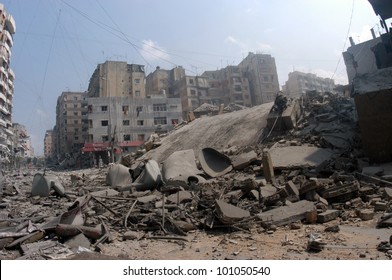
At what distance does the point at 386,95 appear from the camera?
9133 millimetres

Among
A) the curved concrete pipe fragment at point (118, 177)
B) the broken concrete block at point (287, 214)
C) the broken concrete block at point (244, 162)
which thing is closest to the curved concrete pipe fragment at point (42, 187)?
the curved concrete pipe fragment at point (118, 177)

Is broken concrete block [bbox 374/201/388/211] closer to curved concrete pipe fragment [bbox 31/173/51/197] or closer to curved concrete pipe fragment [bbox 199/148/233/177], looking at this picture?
curved concrete pipe fragment [bbox 199/148/233/177]

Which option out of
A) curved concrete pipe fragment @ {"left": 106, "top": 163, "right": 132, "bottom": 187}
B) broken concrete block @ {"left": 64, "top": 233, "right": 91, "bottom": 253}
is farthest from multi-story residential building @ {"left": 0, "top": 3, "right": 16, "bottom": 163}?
broken concrete block @ {"left": 64, "top": 233, "right": 91, "bottom": 253}

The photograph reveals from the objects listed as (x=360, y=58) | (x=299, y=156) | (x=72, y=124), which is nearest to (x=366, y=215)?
(x=299, y=156)

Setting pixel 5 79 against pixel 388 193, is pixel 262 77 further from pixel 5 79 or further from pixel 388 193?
pixel 388 193

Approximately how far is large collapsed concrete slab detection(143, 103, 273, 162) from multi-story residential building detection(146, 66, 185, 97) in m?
45.2

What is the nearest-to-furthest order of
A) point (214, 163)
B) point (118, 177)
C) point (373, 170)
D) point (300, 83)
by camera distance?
point (373, 170) < point (214, 163) < point (118, 177) < point (300, 83)

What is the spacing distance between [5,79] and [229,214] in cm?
4979

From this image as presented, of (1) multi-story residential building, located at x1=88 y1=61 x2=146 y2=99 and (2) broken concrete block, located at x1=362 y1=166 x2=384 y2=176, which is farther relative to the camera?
(1) multi-story residential building, located at x1=88 y1=61 x2=146 y2=99

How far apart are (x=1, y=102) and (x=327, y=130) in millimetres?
47127

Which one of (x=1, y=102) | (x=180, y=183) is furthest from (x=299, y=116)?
(x=1, y=102)

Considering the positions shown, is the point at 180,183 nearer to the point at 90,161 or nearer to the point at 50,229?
the point at 50,229

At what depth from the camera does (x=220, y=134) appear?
55.7ft

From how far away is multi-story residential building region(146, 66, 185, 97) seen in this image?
64188 mm
